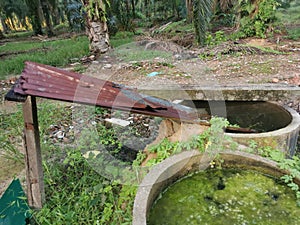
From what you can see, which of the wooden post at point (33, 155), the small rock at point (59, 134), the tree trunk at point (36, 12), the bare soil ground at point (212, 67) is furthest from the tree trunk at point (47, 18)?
the wooden post at point (33, 155)

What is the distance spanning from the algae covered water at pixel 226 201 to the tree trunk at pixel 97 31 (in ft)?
18.9

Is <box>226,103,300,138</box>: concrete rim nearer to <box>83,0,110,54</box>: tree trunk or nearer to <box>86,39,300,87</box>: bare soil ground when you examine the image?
<box>86,39,300,87</box>: bare soil ground

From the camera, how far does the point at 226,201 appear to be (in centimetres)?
222

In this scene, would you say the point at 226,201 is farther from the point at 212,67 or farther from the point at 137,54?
the point at 137,54

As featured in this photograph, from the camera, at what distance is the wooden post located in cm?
177

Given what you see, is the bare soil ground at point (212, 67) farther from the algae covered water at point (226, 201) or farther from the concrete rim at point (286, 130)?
the algae covered water at point (226, 201)

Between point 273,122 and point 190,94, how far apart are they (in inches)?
50.8

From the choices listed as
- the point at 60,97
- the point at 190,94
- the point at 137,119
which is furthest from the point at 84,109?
the point at 60,97

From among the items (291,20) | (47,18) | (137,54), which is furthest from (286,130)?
(47,18)

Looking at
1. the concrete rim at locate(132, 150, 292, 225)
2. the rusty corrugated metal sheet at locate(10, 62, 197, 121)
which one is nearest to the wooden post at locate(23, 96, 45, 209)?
the rusty corrugated metal sheet at locate(10, 62, 197, 121)

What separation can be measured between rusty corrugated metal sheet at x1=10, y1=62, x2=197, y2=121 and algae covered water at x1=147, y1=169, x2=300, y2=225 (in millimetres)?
862

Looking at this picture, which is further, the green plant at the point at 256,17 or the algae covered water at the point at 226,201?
the green plant at the point at 256,17

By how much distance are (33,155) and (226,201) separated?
1.65 m

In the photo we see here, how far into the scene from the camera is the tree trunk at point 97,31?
696cm
